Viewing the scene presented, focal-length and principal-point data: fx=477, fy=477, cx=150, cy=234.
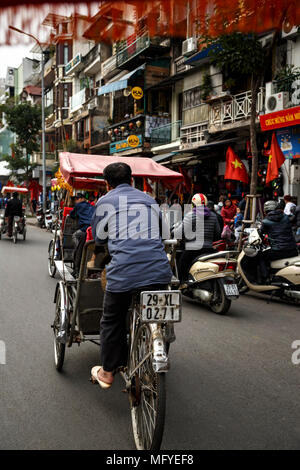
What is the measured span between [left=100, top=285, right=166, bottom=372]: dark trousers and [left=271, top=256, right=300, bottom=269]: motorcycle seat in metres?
4.72

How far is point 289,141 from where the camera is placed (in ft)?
46.3

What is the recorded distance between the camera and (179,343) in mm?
5266

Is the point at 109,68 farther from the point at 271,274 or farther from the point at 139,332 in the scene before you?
the point at 139,332

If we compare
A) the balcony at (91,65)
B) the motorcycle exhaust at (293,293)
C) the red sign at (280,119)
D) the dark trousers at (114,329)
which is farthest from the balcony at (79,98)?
the dark trousers at (114,329)

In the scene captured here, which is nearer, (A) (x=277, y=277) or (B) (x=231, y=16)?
(B) (x=231, y=16)

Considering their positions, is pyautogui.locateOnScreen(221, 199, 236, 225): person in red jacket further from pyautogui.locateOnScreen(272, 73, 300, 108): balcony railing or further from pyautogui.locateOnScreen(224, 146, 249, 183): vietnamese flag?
pyautogui.locateOnScreen(272, 73, 300, 108): balcony railing

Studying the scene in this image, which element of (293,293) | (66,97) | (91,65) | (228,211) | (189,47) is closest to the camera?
(293,293)

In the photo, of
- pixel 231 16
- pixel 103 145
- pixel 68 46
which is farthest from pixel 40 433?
pixel 103 145

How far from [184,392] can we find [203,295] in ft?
10.6

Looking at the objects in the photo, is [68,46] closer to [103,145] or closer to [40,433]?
[40,433]

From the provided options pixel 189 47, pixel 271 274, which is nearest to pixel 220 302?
pixel 271 274

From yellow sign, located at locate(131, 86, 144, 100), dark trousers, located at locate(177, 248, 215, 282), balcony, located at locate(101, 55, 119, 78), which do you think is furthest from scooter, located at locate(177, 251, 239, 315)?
balcony, located at locate(101, 55, 119, 78)

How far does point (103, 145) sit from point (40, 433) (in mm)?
27850

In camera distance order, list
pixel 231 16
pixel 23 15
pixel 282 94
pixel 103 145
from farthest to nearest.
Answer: pixel 103 145 → pixel 282 94 → pixel 231 16 → pixel 23 15
